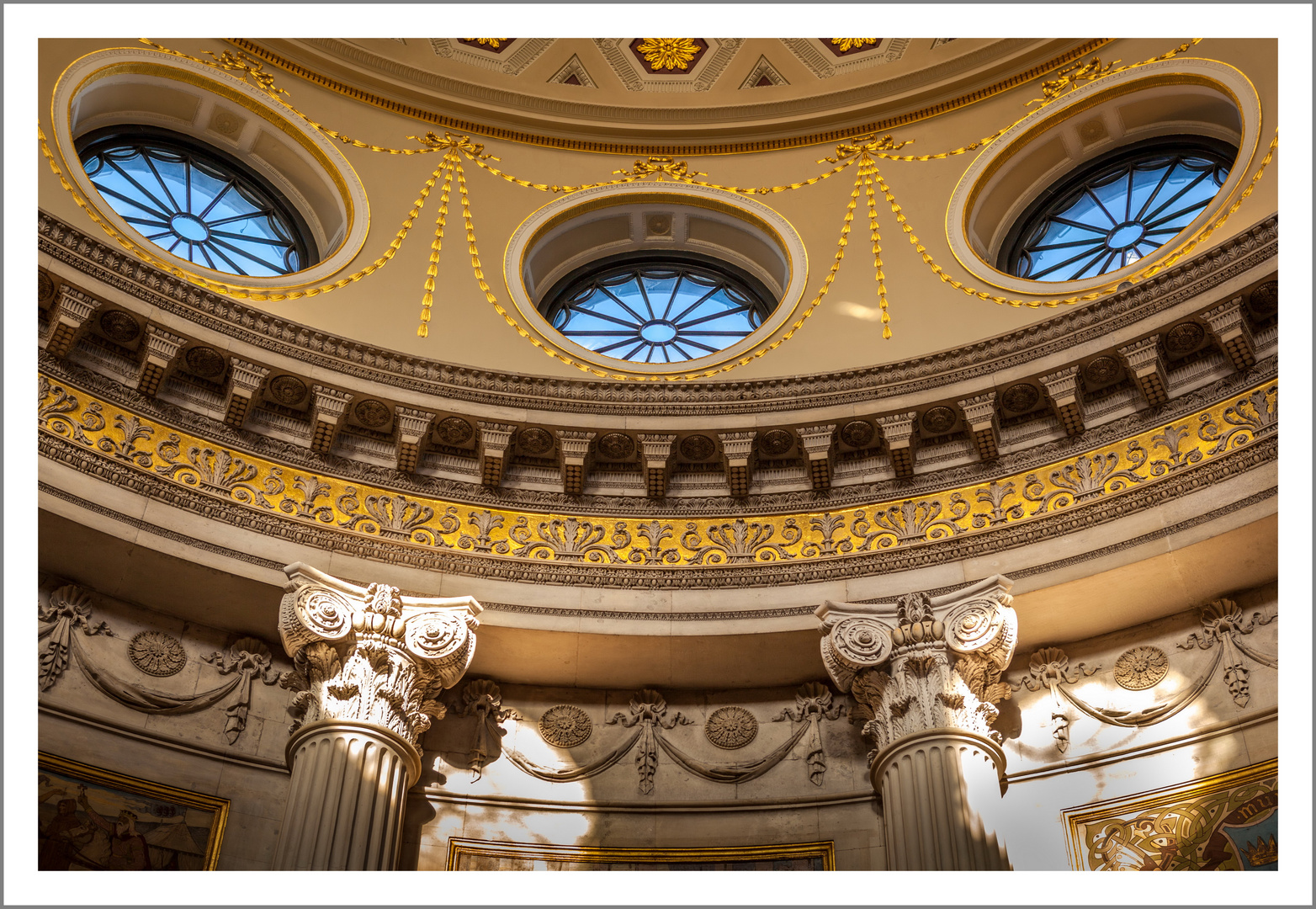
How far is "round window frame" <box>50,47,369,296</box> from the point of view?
536 inches

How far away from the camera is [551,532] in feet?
42.2

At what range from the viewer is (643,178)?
655 inches

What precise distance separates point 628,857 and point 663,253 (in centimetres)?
777

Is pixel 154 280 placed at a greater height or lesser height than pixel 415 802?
greater

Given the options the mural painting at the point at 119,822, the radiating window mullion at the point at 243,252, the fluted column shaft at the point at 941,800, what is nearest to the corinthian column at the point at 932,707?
the fluted column shaft at the point at 941,800

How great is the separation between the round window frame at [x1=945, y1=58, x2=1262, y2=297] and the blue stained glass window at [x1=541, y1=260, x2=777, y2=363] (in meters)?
2.38

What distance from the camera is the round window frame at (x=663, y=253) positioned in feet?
47.6

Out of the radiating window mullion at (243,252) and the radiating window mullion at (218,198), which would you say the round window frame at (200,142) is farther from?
the radiating window mullion at (243,252)

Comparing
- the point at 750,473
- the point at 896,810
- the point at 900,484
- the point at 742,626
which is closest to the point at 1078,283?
the point at 900,484

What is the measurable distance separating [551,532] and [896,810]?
4015 mm

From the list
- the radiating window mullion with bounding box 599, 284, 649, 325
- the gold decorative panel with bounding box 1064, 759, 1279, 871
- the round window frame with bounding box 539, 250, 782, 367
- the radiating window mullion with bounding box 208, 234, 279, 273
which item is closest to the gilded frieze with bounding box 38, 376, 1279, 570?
the gold decorative panel with bounding box 1064, 759, 1279, 871

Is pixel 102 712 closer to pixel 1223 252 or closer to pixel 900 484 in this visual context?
pixel 900 484

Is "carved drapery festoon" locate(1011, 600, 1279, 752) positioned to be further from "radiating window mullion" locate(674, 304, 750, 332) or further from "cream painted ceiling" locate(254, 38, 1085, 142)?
"cream painted ceiling" locate(254, 38, 1085, 142)

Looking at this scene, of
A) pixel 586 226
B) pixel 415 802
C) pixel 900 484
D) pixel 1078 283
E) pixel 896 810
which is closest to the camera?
pixel 896 810
